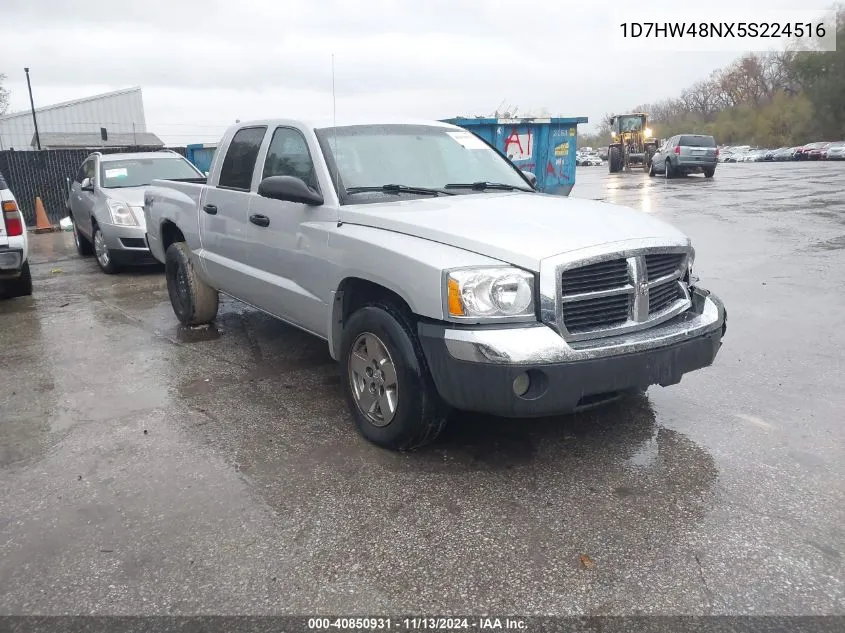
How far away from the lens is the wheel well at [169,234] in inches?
263

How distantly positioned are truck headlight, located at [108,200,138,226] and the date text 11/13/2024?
7869 millimetres

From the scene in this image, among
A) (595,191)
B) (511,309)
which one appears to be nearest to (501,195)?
(511,309)

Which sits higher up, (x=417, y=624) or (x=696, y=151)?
(x=696, y=151)

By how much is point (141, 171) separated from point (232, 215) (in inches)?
230

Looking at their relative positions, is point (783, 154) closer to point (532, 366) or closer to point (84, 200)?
point (84, 200)

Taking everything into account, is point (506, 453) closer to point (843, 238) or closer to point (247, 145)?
point (247, 145)

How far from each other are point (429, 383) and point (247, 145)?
9.07ft

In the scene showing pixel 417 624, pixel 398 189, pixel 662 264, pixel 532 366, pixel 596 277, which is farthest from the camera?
pixel 398 189

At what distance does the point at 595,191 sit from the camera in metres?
23.4

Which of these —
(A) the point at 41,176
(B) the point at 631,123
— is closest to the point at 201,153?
(A) the point at 41,176

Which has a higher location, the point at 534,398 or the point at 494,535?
the point at 534,398

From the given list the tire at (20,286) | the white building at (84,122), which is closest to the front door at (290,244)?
the tire at (20,286)

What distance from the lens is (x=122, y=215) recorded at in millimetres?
9258

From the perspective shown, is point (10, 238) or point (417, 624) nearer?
point (417, 624)
